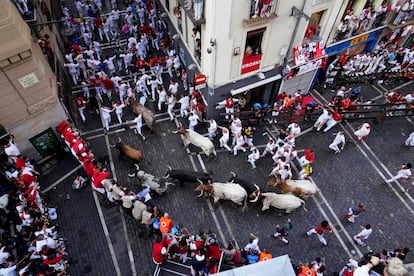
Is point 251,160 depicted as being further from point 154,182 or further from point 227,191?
point 154,182

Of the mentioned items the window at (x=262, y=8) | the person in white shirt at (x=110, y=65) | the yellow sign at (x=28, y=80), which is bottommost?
the person in white shirt at (x=110, y=65)

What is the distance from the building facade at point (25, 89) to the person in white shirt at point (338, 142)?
53.3 feet

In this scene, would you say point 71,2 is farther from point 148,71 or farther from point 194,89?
point 194,89

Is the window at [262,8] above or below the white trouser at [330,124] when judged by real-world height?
above

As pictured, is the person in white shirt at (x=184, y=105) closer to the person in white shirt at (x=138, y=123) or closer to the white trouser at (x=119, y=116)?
the person in white shirt at (x=138, y=123)

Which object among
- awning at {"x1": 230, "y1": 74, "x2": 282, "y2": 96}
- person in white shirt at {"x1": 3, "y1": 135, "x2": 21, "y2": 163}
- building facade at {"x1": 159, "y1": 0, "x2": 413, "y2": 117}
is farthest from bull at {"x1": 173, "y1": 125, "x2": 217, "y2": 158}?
person in white shirt at {"x1": 3, "y1": 135, "x2": 21, "y2": 163}

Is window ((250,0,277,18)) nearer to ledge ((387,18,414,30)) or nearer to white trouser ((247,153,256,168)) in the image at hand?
white trouser ((247,153,256,168))

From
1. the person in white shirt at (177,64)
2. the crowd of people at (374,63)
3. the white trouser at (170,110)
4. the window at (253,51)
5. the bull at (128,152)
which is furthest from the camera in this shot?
the crowd of people at (374,63)

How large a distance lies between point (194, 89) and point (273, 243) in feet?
35.1

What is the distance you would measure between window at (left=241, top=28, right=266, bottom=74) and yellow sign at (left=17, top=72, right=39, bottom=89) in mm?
11212

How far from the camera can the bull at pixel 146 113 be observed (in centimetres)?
1940

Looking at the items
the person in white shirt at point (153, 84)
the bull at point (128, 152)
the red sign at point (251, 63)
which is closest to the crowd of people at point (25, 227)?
the bull at point (128, 152)

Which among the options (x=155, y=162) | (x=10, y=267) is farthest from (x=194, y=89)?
(x=10, y=267)

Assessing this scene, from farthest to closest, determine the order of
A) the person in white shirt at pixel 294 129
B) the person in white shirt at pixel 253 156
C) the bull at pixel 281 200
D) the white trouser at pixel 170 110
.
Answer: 1. the white trouser at pixel 170 110
2. the person in white shirt at pixel 294 129
3. the person in white shirt at pixel 253 156
4. the bull at pixel 281 200
